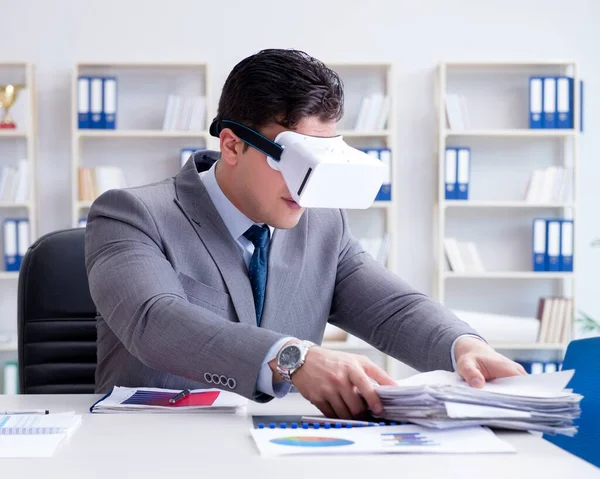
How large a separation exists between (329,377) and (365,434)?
Result: 113 mm

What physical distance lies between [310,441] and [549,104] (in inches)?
157

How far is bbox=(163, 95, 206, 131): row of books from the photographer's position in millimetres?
4715

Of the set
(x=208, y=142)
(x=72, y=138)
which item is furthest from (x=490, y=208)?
(x=72, y=138)

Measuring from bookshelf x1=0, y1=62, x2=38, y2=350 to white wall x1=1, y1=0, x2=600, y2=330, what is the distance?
3.2 inches

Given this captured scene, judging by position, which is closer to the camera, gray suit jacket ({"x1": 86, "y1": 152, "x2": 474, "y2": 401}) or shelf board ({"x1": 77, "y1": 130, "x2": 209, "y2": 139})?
gray suit jacket ({"x1": 86, "y1": 152, "x2": 474, "y2": 401})

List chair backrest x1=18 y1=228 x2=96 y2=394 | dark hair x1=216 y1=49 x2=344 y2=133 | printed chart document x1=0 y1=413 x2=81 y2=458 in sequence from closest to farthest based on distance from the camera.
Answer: printed chart document x1=0 y1=413 x2=81 y2=458 → dark hair x1=216 y1=49 x2=344 y2=133 → chair backrest x1=18 y1=228 x2=96 y2=394

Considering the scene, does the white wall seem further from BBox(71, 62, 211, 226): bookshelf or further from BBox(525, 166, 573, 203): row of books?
BBox(525, 166, 573, 203): row of books

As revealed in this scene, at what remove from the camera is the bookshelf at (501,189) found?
4961mm

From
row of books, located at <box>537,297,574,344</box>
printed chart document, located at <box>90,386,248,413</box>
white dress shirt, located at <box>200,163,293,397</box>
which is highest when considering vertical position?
white dress shirt, located at <box>200,163,293,397</box>

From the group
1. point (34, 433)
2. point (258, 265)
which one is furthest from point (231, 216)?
point (34, 433)

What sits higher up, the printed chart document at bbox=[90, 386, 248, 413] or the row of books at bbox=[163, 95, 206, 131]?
the row of books at bbox=[163, 95, 206, 131]

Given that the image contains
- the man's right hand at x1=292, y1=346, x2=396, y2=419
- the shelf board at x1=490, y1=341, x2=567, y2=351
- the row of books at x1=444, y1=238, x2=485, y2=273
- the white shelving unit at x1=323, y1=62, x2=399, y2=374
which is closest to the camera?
the man's right hand at x1=292, y1=346, x2=396, y2=419

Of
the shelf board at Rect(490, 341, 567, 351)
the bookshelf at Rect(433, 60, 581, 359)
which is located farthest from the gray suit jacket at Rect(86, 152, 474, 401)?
the bookshelf at Rect(433, 60, 581, 359)

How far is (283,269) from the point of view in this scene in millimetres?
1778
